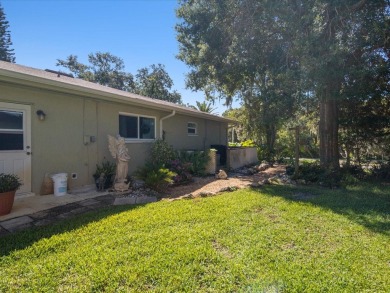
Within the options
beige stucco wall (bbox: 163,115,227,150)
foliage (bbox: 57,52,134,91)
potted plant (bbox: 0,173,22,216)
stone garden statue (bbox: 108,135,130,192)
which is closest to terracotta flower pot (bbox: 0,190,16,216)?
potted plant (bbox: 0,173,22,216)

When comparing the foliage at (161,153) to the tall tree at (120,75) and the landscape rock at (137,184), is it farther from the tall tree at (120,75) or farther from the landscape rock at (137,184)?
the tall tree at (120,75)

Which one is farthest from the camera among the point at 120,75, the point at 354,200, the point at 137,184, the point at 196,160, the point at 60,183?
the point at 120,75

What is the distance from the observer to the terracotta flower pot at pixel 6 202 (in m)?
4.36

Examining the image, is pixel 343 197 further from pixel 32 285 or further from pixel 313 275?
pixel 32 285

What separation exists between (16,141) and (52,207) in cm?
191

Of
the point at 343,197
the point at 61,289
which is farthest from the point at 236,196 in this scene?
the point at 61,289

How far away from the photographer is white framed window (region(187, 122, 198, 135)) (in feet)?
39.6

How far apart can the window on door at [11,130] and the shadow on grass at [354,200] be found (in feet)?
20.8

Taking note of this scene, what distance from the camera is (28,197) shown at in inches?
222

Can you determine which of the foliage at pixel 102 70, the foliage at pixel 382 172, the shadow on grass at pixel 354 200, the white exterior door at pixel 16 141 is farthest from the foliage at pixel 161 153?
the foliage at pixel 102 70

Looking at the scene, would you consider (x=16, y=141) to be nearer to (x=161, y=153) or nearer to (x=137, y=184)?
(x=137, y=184)

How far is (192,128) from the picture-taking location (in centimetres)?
1244

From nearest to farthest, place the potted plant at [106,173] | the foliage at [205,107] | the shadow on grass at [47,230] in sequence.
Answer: the shadow on grass at [47,230] → the potted plant at [106,173] → the foliage at [205,107]

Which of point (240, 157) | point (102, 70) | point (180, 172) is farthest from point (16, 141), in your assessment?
point (102, 70)
